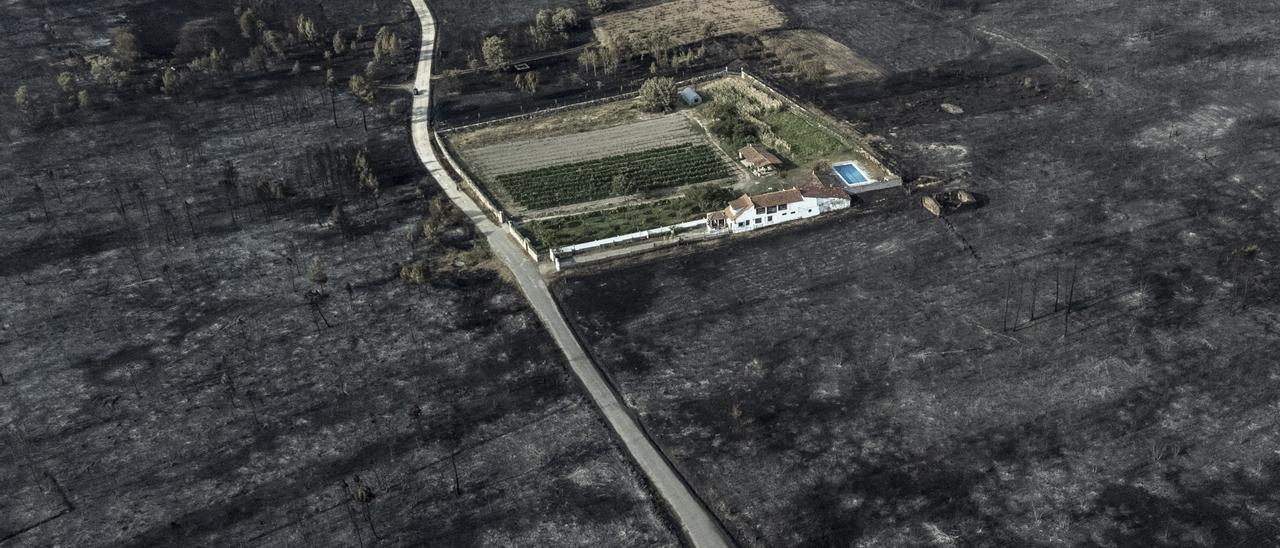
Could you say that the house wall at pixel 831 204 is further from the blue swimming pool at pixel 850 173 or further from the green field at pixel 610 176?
the green field at pixel 610 176

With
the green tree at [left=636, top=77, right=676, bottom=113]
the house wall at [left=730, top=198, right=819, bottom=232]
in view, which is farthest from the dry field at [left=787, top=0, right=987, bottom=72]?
the house wall at [left=730, top=198, right=819, bottom=232]

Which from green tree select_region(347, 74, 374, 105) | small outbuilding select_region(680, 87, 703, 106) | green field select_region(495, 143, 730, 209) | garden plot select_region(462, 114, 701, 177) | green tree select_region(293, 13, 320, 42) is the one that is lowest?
green field select_region(495, 143, 730, 209)

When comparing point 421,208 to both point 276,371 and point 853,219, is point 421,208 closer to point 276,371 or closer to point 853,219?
point 276,371

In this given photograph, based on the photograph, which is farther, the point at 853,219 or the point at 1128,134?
the point at 1128,134

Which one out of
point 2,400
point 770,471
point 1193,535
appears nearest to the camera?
point 1193,535

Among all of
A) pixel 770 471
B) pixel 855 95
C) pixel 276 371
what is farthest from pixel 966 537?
pixel 855 95

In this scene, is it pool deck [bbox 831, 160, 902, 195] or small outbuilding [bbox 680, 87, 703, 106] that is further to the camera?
small outbuilding [bbox 680, 87, 703, 106]

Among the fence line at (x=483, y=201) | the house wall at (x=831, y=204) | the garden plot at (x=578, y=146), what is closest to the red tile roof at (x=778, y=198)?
the house wall at (x=831, y=204)

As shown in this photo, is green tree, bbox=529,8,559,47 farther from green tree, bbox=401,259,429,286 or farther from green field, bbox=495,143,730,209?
green tree, bbox=401,259,429,286
